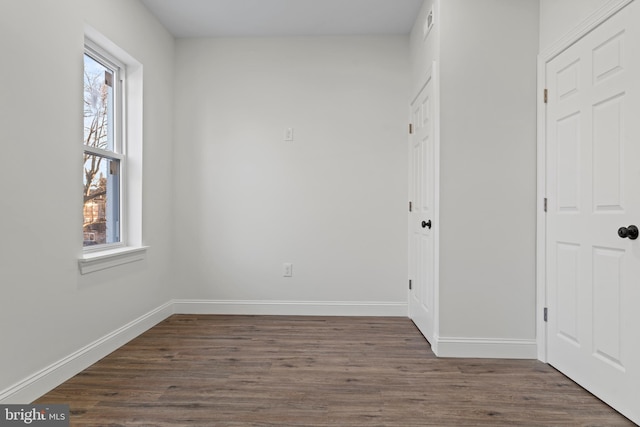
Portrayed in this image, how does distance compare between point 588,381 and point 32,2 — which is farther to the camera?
point 588,381

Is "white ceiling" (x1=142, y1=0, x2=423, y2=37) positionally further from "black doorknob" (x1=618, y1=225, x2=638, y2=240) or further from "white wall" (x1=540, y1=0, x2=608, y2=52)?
"black doorknob" (x1=618, y1=225, x2=638, y2=240)

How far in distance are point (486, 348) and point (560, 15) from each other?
2.13 m

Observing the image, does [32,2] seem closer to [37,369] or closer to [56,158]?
[56,158]

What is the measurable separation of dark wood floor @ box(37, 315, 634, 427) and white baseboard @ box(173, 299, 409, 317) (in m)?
0.65

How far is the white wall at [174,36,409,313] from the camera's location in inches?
150

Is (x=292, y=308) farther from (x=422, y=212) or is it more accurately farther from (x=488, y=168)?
(x=488, y=168)

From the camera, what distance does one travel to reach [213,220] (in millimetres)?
3887

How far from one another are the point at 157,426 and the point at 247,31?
10.6 ft

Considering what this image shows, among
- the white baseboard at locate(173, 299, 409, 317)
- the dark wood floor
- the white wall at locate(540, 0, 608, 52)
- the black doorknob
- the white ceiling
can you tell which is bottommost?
the dark wood floor

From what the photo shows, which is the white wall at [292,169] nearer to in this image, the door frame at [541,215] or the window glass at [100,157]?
the window glass at [100,157]

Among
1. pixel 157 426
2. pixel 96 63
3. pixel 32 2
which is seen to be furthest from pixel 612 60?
pixel 96 63

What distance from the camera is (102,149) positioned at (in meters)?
2.88

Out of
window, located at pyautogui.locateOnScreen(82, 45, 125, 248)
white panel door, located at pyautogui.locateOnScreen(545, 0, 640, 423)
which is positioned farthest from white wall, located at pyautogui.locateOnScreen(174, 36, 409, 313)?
white panel door, located at pyautogui.locateOnScreen(545, 0, 640, 423)

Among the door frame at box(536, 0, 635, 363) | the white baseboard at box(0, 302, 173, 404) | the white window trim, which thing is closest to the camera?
the white baseboard at box(0, 302, 173, 404)
